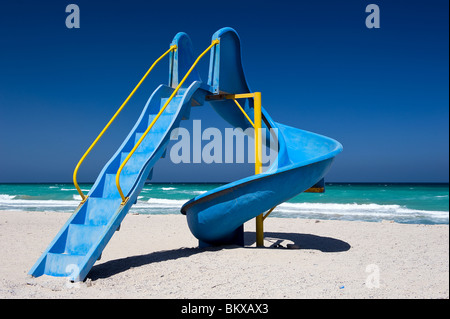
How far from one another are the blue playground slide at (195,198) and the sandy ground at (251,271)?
0.34 metres

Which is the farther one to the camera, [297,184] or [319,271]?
[297,184]

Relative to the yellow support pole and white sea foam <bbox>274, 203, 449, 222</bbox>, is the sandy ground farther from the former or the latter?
white sea foam <bbox>274, 203, 449, 222</bbox>

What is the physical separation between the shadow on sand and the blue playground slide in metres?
0.39

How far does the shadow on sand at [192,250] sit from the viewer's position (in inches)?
219

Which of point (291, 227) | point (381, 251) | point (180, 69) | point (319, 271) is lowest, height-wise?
point (291, 227)

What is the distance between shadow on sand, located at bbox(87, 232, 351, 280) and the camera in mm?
5568

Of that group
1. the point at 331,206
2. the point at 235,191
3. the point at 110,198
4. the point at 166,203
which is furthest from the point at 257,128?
the point at 166,203

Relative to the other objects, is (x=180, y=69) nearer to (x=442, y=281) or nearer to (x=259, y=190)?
(x=259, y=190)

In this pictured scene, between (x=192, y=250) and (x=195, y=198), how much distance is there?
1026 mm

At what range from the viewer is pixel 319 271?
17.3 ft

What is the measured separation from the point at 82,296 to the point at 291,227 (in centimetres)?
A: 782

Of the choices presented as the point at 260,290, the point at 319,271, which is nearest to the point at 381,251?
the point at 319,271

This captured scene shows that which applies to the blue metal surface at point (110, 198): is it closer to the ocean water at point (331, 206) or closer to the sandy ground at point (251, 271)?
the sandy ground at point (251, 271)

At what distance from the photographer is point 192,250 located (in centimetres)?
661
